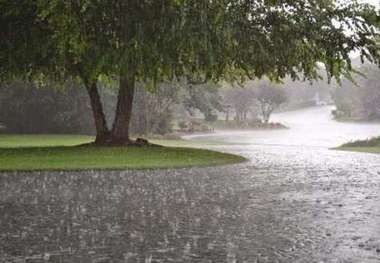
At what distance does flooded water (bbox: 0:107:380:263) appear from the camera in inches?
314

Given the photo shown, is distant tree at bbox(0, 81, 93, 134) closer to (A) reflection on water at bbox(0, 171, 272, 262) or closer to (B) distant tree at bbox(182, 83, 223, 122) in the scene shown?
(B) distant tree at bbox(182, 83, 223, 122)

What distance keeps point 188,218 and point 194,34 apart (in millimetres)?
11572

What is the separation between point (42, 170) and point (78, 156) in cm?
480

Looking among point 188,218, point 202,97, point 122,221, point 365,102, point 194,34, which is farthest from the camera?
point 365,102

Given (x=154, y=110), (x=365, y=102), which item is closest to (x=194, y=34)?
(x=154, y=110)

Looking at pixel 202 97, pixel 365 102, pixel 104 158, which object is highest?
pixel 365 102

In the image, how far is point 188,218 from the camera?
1072 cm

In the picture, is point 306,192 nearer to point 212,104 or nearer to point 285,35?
point 285,35

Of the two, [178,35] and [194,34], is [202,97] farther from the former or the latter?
[178,35]

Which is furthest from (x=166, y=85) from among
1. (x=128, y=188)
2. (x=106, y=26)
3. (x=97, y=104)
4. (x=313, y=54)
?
(x=128, y=188)

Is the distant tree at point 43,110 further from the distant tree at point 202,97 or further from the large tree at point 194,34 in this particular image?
the large tree at point 194,34

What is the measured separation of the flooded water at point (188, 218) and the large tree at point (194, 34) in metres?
5.02

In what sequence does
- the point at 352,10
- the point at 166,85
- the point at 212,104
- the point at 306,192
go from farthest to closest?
the point at 212,104 → the point at 166,85 → the point at 352,10 → the point at 306,192

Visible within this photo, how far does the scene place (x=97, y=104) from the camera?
31359mm
